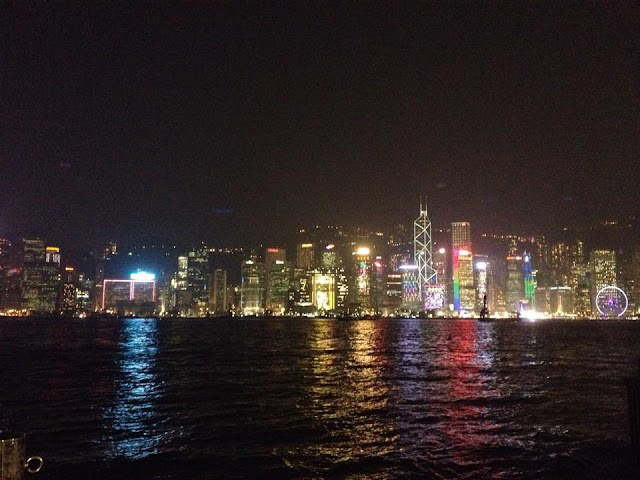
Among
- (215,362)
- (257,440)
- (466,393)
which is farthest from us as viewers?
(215,362)

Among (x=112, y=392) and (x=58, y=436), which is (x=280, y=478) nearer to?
(x=58, y=436)

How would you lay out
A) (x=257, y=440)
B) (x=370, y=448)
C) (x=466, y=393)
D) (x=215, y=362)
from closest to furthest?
1. (x=370, y=448)
2. (x=257, y=440)
3. (x=466, y=393)
4. (x=215, y=362)

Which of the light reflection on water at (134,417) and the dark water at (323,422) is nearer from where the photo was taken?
the dark water at (323,422)

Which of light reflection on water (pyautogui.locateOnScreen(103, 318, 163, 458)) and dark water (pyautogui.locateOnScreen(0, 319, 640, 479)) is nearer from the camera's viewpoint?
dark water (pyautogui.locateOnScreen(0, 319, 640, 479))

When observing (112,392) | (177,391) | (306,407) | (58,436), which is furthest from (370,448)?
(112,392)

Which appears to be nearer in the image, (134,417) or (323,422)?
(323,422)

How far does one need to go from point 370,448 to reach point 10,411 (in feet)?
52.0

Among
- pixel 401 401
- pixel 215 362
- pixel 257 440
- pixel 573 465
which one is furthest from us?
pixel 215 362

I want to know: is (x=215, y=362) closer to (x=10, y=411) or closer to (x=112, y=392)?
(x=112, y=392)

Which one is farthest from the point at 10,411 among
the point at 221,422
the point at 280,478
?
the point at 280,478

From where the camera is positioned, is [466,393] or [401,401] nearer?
[401,401]

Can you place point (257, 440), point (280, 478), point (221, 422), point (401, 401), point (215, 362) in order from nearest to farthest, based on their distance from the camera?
point (280, 478) → point (257, 440) → point (221, 422) → point (401, 401) → point (215, 362)

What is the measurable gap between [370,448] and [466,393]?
11896 mm

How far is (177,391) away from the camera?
27.4 meters
